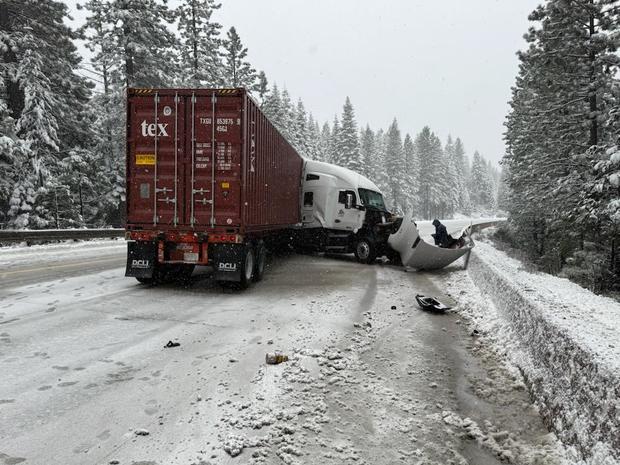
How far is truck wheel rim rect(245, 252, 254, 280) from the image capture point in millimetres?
8609

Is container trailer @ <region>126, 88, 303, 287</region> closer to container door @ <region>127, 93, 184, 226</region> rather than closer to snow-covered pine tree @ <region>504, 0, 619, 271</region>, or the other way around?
container door @ <region>127, 93, 184, 226</region>

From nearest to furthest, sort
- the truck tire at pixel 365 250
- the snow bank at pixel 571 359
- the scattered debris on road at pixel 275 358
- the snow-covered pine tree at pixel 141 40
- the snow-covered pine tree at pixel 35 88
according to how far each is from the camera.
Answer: the snow bank at pixel 571 359 < the scattered debris on road at pixel 275 358 < the truck tire at pixel 365 250 < the snow-covered pine tree at pixel 35 88 < the snow-covered pine tree at pixel 141 40

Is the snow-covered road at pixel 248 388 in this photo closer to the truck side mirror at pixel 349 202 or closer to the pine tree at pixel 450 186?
the truck side mirror at pixel 349 202

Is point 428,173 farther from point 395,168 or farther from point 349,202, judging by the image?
point 349,202

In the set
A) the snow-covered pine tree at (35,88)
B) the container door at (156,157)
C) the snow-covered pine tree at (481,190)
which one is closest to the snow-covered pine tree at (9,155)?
the snow-covered pine tree at (35,88)

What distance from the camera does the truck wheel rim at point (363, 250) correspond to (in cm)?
1415

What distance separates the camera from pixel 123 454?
9.09 ft

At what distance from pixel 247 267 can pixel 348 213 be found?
269 inches

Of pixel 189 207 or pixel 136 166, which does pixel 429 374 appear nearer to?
pixel 189 207

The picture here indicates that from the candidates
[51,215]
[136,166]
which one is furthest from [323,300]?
[51,215]

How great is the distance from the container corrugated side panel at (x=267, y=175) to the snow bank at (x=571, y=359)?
5374 mm

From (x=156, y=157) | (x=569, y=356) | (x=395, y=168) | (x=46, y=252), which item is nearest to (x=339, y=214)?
(x=156, y=157)

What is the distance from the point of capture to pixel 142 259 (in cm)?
834

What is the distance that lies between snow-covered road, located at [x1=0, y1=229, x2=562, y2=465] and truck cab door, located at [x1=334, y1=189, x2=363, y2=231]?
7802mm
